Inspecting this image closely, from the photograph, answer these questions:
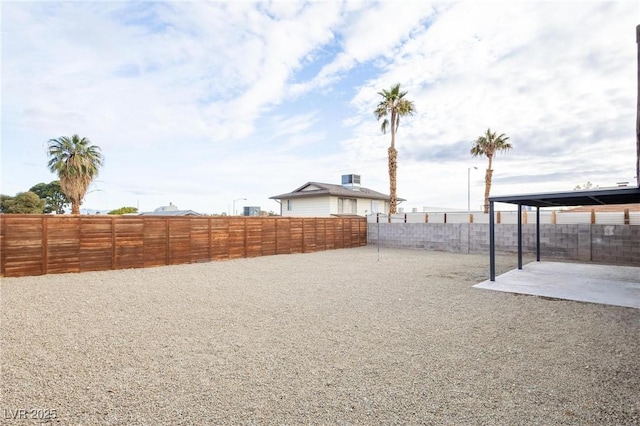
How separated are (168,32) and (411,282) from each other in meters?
9.65

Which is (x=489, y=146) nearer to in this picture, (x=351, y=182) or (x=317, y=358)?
(x=351, y=182)

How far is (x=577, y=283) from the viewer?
7914 mm

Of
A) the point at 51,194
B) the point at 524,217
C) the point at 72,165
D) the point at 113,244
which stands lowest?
the point at 113,244

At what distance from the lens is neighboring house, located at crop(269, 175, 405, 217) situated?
22453 millimetres

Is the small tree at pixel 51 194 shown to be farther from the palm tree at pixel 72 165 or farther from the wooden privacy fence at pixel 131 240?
the wooden privacy fence at pixel 131 240

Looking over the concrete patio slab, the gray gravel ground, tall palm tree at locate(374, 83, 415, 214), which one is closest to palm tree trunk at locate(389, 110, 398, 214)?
tall palm tree at locate(374, 83, 415, 214)

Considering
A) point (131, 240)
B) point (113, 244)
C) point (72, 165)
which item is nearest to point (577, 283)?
point (131, 240)

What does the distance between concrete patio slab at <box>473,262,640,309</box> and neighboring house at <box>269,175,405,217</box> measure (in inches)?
534

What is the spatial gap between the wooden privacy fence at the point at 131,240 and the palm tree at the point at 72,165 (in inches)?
367

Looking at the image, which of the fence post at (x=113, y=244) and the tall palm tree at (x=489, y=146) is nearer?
the fence post at (x=113, y=244)

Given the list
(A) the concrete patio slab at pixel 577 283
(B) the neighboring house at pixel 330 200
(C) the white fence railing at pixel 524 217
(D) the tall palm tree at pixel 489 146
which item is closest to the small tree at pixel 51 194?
(B) the neighboring house at pixel 330 200

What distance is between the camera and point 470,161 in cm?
2505

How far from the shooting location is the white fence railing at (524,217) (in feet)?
38.4

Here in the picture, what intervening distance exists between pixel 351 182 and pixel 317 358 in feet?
74.6
